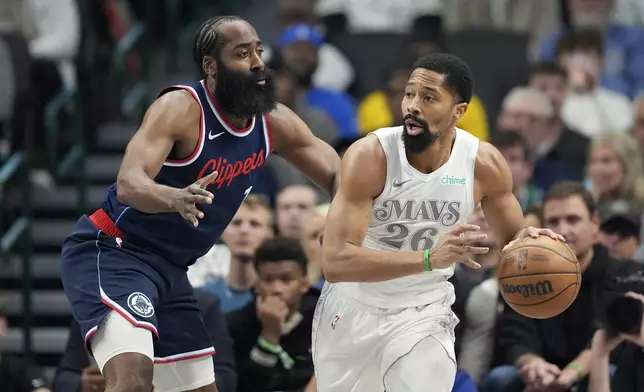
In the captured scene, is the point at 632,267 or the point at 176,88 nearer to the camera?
the point at 176,88

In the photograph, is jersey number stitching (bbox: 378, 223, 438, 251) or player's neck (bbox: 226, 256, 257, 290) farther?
player's neck (bbox: 226, 256, 257, 290)

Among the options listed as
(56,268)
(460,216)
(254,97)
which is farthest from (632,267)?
(56,268)

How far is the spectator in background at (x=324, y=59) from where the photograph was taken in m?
11.8

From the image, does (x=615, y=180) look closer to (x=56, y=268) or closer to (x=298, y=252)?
(x=298, y=252)

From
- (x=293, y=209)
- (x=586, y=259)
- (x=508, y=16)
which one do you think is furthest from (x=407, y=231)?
(x=508, y=16)

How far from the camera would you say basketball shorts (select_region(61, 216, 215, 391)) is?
5.98 m

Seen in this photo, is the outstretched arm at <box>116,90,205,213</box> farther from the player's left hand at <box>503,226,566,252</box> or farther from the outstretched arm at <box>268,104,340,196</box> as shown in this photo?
the player's left hand at <box>503,226,566,252</box>

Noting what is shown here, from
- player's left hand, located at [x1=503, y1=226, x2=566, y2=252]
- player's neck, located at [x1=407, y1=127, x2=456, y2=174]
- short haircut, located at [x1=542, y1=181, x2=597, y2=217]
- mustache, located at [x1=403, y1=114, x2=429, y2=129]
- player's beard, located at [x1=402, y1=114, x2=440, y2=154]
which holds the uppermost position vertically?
mustache, located at [x1=403, y1=114, x2=429, y2=129]

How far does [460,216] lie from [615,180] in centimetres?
376

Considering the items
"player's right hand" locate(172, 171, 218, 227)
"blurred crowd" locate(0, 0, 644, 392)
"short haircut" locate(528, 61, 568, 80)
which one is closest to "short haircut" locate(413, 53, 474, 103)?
"player's right hand" locate(172, 171, 218, 227)

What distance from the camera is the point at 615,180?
9.59 meters

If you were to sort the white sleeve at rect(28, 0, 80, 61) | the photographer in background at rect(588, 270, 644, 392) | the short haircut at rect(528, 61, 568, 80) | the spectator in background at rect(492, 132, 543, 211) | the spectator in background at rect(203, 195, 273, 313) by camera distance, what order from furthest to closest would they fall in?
the white sleeve at rect(28, 0, 80, 61) < the short haircut at rect(528, 61, 568, 80) < the spectator in background at rect(492, 132, 543, 211) < the spectator in background at rect(203, 195, 273, 313) < the photographer in background at rect(588, 270, 644, 392)

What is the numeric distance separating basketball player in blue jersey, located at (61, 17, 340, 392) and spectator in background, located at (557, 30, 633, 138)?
5180mm

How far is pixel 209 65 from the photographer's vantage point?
6.34 meters
